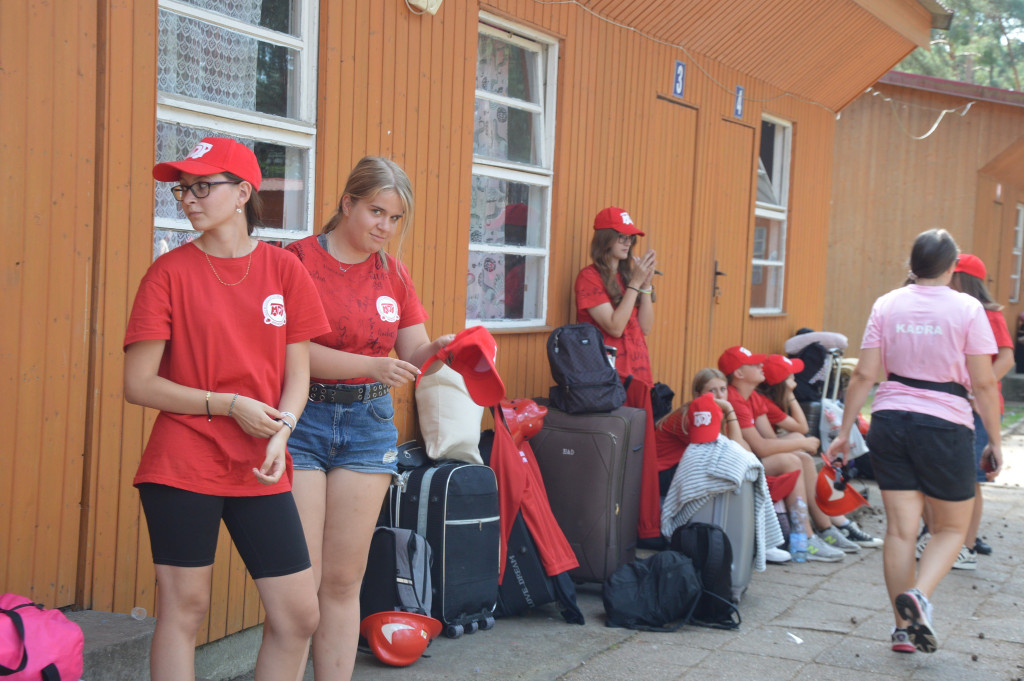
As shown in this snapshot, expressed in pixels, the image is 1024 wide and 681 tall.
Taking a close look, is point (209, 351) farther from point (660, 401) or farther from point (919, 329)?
point (660, 401)

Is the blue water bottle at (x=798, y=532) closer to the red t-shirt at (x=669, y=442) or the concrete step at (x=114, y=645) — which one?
the red t-shirt at (x=669, y=442)

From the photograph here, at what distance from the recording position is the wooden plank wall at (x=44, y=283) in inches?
129

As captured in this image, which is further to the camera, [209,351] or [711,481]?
[711,481]

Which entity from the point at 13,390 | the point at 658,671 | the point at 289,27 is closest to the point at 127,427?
the point at 13,390

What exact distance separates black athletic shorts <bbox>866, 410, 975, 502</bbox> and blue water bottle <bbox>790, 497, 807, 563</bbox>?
73.2 inches

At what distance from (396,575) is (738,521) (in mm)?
2002

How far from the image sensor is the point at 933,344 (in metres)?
4.56

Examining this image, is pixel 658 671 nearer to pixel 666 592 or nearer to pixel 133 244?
pixel 666 592

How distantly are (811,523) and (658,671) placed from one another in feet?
9.30

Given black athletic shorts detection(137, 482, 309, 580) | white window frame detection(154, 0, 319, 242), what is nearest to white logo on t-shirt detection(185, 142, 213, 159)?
black athletic shorts detection(137, 482, 309, 580)

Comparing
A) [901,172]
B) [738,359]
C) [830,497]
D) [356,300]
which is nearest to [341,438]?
[356,300]

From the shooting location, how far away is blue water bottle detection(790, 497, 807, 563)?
21.1 ft

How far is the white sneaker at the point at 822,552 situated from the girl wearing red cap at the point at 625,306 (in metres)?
1.04

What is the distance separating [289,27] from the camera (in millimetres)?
4449
